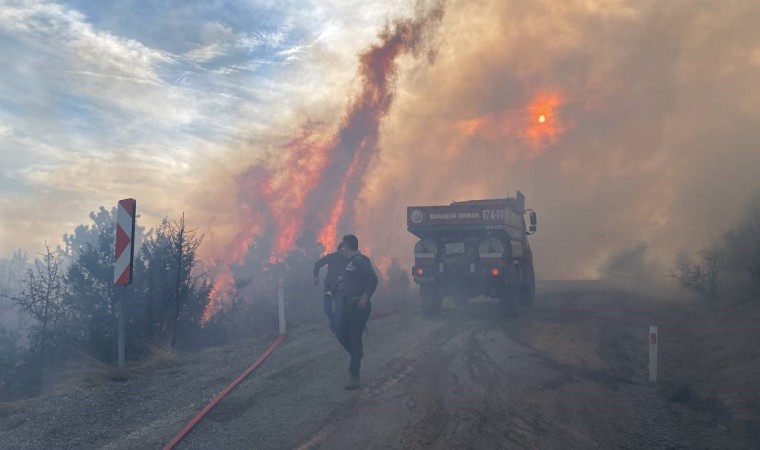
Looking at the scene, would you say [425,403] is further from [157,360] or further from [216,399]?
[157,360]

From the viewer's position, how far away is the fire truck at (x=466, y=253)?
14688 millimetres

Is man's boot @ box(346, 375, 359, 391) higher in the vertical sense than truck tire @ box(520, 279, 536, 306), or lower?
lower

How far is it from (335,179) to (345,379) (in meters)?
20.9

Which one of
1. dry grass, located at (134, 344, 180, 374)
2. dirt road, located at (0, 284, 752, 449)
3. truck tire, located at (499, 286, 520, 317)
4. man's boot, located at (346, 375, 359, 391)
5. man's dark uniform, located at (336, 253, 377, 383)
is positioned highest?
man's dark uniform, located at (336, 253, 377, 383)

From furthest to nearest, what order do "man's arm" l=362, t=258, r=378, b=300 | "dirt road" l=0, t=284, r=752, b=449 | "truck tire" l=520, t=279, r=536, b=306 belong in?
"truck tire" l=520, t=279, r=536, b=306 < "man's arm" l=362, t=258, r=378, b=300 < "dirt road" l=0, t=284, r=752, b=449

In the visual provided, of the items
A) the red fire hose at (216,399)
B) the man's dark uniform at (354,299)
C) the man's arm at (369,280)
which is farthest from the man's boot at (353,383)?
the red fire hose at (216,399)

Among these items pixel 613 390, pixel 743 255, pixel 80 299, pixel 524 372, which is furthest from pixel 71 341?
pixel 743 255

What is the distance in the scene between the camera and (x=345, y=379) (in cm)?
788

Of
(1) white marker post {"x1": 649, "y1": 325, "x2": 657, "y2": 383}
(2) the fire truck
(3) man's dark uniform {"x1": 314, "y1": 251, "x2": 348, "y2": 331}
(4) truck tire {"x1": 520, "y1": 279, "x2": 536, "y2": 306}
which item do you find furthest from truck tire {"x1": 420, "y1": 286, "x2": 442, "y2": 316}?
(3) man's dark uniform {"x1": 314, "y1": 251, "x2": 348, "y2": 331}

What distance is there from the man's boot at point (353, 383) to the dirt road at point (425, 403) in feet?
0.51

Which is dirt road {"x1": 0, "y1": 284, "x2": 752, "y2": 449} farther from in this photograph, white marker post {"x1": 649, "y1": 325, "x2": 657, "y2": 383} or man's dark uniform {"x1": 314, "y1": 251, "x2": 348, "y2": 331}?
man's dark uniform {"x1": 314, "y1": 251, "x2": 348, "y2": 331}

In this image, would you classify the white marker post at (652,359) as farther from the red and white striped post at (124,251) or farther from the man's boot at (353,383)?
the red and white striped post at (124,251)

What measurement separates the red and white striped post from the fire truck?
27.2ft

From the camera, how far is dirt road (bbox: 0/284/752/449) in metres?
5.61
